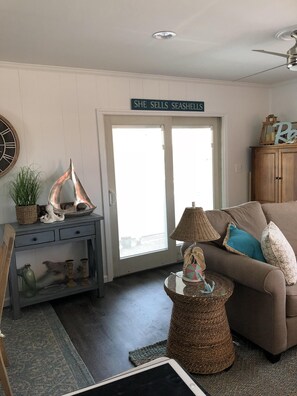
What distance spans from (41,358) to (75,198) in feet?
4.90

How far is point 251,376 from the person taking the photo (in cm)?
204

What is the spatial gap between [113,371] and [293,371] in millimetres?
1181

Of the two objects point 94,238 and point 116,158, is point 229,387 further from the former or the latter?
point 116,158

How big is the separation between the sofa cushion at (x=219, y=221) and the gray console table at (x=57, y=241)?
1.15 metres

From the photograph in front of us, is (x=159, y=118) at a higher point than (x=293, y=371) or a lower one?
higher

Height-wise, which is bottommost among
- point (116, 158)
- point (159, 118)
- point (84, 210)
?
point (84, 210)

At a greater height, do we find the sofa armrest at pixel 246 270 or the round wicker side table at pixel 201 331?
the sofa armrest at pixel 246 270

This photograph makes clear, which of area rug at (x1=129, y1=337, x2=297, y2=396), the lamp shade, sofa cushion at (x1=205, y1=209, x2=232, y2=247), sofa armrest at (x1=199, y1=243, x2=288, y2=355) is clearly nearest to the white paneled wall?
sofa cushion at (x1=205, y1=209, x2=232, y2=247)

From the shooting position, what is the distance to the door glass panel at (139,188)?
12.5 ft

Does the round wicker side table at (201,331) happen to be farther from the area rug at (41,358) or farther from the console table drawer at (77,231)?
the console table drawer at (77,231)

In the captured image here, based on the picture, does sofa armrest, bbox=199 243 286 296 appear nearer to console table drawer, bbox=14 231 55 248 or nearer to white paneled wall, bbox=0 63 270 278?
console table drawer, bbox=14 231 55 248

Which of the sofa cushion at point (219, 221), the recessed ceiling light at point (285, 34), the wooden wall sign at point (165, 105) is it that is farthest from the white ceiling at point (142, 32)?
the sofa cushion at point (219, 221)

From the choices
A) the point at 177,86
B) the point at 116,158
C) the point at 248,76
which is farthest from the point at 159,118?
the point at 248,76

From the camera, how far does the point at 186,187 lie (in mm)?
4270
